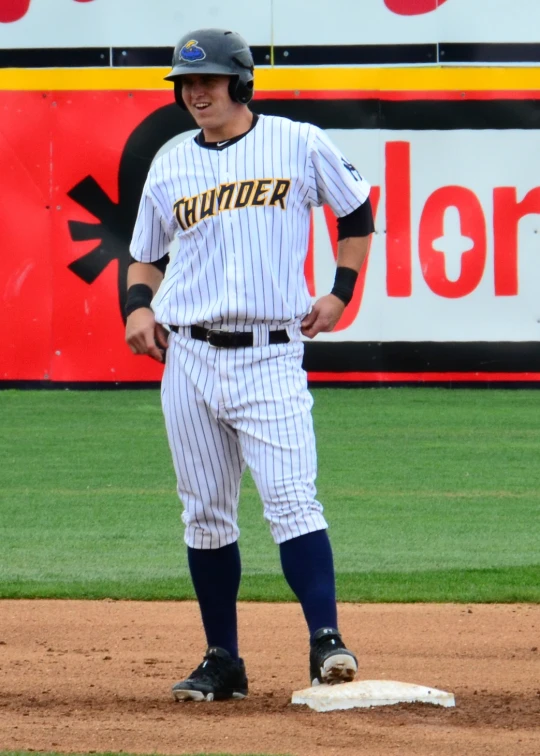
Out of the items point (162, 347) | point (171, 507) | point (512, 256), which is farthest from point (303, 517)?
point (512, 256)

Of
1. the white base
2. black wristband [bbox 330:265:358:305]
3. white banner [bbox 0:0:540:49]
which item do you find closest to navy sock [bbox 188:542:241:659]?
the white base

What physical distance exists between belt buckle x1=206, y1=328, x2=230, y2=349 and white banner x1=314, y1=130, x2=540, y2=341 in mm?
6877

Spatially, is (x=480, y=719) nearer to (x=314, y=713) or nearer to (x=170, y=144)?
(x=314, y=713)

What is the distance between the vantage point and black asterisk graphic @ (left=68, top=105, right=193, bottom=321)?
9.96 m

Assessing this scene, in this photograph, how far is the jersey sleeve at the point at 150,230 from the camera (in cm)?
327

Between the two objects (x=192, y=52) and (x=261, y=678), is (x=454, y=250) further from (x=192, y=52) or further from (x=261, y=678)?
(x=192, y=52)

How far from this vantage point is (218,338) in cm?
310

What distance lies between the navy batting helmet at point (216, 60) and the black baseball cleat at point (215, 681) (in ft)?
4.23

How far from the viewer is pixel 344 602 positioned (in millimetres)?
4707

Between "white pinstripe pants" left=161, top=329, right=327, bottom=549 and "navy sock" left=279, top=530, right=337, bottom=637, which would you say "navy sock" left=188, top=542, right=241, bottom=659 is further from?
"navy sock" left=279, top=530, right=337, bottom=637

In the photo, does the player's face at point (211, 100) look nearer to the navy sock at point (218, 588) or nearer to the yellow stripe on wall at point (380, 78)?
the navy sock at point (218, 588)

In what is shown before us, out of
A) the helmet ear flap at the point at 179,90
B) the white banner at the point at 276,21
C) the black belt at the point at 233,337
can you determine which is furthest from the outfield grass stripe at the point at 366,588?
the white banner at the point at 276,21

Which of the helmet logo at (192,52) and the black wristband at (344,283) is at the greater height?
the helmet logo at (192,52)

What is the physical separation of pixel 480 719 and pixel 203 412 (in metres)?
0.91
